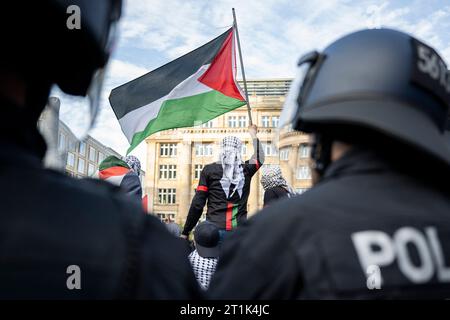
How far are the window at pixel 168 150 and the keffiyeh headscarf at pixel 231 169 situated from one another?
55790 mm

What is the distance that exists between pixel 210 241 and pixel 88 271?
3.45 meters

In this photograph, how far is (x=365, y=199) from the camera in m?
1.33

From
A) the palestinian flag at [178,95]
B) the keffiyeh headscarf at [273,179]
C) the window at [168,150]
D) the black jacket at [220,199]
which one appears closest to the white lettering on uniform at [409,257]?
→ the black jacket at [220,199]

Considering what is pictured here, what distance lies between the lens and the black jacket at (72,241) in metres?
0.81

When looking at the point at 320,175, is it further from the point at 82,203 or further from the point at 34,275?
the point at 34,275

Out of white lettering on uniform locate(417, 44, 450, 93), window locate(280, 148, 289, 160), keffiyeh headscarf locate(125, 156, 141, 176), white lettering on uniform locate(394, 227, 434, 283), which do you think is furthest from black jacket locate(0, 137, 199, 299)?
keffiyeh headscarf locate(125, 156, 141, 176)

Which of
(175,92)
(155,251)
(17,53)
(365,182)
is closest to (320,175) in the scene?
(365,182)

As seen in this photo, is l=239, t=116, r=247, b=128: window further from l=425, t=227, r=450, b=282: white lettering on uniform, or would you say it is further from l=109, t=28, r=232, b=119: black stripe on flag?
l=425, t=227, r=450, b=282: white lettering on uniform

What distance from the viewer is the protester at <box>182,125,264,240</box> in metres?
5.20

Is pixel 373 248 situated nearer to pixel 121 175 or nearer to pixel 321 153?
pixel 321 153

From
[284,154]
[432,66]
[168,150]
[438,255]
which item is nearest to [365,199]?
[438,255]

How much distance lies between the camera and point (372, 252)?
→ 4.08 feet

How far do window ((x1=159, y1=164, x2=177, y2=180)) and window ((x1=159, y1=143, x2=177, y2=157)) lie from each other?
5.12 feet

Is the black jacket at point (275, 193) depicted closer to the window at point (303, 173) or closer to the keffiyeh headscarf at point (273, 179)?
the keffiyeh headscarf at point (273, 179)
